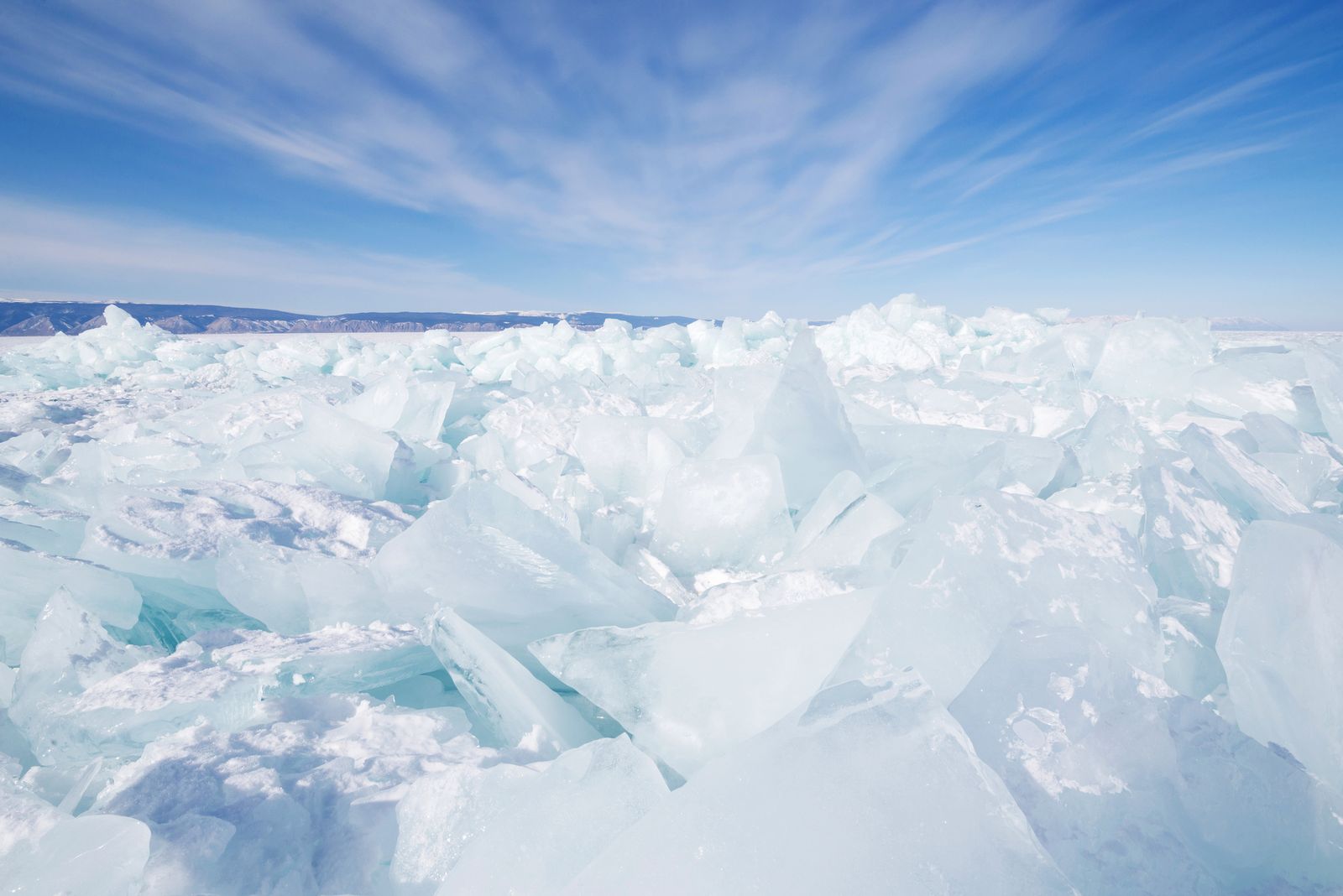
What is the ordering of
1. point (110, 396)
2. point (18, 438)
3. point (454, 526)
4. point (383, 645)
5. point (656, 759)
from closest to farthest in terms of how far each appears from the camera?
point (656, 759)
point (383, 645)
point (454, 526)
point (18, 438)
point (110, 396)

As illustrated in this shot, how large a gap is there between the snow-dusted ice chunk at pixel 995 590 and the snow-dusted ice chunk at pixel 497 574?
2.02 ft

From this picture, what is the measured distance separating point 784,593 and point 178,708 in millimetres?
1186

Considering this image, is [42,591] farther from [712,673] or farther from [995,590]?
[995,590]

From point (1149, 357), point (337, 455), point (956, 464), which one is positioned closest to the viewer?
point (956, 464)

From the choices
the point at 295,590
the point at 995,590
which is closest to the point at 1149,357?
the point at 995,590

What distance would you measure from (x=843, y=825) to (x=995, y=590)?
0.65 m

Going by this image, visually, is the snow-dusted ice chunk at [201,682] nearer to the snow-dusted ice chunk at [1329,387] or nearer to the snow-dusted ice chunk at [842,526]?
the snow-dusted ice chunk at [842,526]

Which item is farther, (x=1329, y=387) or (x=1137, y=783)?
(x=1329, y=387)

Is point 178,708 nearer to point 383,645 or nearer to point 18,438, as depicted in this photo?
point 383,645

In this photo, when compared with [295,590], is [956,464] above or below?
above

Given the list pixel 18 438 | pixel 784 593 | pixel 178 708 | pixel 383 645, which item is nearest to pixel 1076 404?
pixel 784 593

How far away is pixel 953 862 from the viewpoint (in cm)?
66

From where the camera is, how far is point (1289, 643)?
3.31 ft

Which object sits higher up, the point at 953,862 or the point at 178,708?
the point at 953,862
